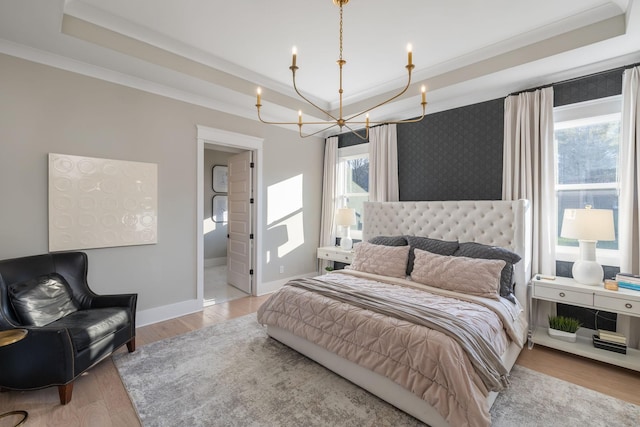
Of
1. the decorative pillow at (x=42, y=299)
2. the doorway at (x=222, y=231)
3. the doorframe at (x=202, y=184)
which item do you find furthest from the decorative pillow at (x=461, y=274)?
the decorative pillow at (x=42, y=299)

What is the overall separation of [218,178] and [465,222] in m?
5.38

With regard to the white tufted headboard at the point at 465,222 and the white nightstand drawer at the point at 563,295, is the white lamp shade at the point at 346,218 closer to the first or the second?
the white tufted headboard at the point at 465,222

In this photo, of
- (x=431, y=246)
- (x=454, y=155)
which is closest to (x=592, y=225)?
(x=431, y=246)

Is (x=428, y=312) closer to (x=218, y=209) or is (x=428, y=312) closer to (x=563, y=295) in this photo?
(x=563, y=295)

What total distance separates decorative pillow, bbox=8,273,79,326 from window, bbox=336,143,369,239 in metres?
3.81

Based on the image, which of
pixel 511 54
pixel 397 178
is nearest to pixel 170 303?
pixel 397 178

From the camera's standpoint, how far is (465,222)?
3.56 m

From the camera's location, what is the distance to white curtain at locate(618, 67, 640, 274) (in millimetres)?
2650

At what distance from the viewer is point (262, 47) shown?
3.01m

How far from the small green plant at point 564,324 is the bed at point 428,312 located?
0.26 m

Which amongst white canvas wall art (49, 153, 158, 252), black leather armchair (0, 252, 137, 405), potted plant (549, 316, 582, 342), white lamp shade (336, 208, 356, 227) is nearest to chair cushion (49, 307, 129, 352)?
black leather armchair (0, 252, 137, 405)

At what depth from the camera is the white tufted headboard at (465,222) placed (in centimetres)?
312

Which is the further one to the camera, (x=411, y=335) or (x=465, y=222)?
(x=465, y=222)

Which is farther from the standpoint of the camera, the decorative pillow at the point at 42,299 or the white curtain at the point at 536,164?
the white curtain at the point at 536,164
